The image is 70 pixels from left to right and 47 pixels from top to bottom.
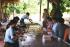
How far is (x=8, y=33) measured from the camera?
14.1 feet

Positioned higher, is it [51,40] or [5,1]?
[5,1]

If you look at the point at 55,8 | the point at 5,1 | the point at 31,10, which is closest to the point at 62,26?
the point at 55,8

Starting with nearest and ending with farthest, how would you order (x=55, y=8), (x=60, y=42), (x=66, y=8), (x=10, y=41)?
(x=10, y=41)
(x=60, y=42)
(x=55, y=8)
(x=66, y=8)

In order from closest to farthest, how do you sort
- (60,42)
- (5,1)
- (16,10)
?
(60,42)
(5,1)
(16,10)

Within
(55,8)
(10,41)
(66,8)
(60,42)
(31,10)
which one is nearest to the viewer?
(10,41)

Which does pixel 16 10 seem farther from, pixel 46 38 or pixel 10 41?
pixel 10 41

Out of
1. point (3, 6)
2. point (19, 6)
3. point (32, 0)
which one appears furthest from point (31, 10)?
point (3, 6)

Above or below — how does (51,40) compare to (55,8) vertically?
below

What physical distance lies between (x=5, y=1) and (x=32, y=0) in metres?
5.18

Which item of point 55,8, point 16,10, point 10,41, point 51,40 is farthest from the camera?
point 16,10

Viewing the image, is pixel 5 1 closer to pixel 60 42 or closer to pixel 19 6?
pixel 19 6

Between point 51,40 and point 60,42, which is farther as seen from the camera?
point 51,40

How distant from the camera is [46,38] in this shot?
5.30m

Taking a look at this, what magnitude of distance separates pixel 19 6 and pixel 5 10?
2526 mm
